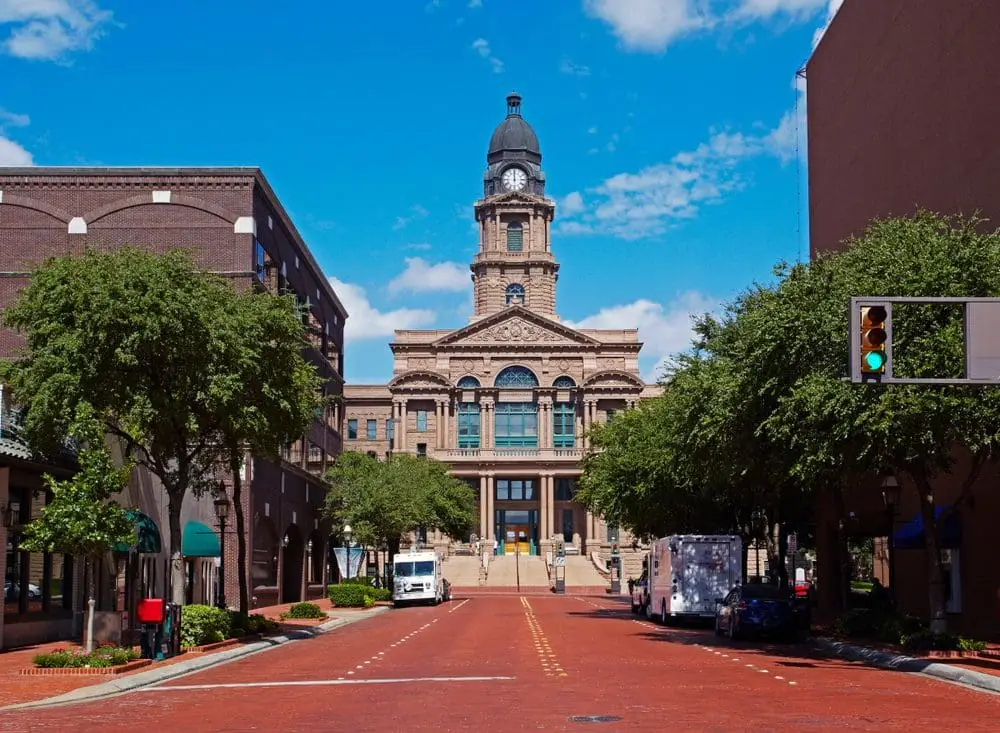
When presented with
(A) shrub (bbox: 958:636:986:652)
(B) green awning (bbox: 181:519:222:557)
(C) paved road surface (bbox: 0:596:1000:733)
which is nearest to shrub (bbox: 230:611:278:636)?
(C) paved road surface (bbox: 0:596:1000:733)

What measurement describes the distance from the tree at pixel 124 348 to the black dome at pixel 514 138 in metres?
104

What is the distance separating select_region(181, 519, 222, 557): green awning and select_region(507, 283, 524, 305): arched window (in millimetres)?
85389

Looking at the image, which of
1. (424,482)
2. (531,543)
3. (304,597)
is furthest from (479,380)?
(304,597)

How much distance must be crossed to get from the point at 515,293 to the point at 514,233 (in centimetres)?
651

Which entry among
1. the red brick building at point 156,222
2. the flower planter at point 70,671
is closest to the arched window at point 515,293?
the red brick building at point 156,222

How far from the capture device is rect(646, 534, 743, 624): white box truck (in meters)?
39.7

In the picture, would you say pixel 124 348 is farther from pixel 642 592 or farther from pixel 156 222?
pixel 642 592

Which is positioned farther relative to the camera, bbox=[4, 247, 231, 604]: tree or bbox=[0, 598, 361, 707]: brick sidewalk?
bbox=[4, 247, 231, 604]: tree

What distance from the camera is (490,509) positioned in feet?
373

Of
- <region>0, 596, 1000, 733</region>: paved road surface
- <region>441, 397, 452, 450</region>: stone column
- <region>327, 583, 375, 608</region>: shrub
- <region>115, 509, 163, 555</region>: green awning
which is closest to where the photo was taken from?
<region>0, 596, 1000, 733</region>: paved road surface

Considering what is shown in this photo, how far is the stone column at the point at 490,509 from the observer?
4451 inches

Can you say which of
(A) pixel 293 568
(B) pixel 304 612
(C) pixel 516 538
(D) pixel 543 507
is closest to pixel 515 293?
(D) pixel 543 507

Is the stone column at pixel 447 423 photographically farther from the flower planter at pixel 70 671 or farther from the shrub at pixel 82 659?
the flower planter at pixel 70 671

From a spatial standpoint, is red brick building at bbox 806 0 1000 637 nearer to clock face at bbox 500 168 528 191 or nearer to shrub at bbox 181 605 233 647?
shrub at bbox 181 605 233 647
